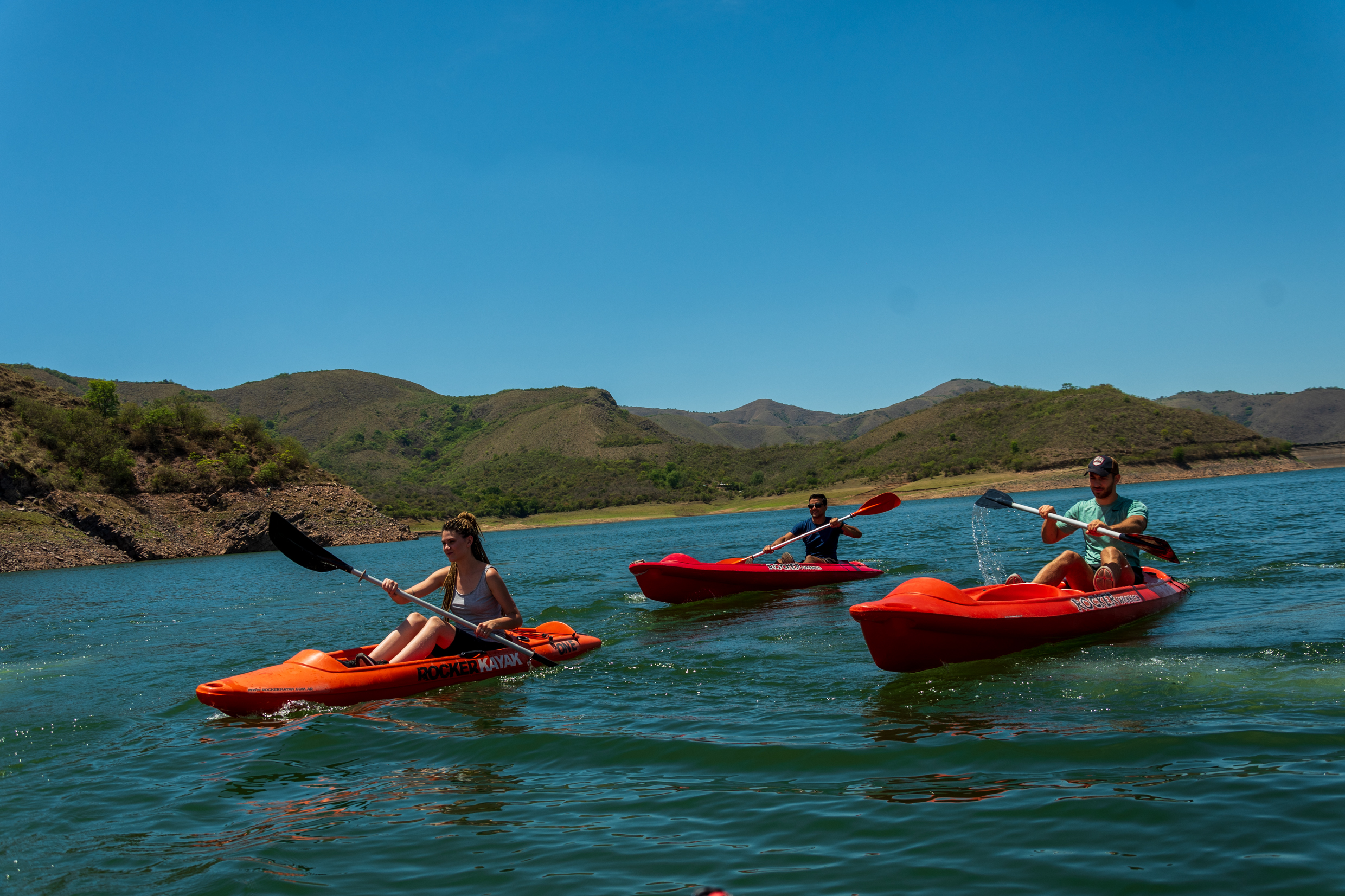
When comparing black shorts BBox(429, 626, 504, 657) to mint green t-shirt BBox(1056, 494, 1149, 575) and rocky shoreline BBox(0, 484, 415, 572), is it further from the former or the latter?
rocky shoreline BBox(0, 484, 415, 572)

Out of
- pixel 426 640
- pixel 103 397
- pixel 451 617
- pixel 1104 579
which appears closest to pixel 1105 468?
pixel 1104 579

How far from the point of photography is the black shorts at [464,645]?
8.86 m

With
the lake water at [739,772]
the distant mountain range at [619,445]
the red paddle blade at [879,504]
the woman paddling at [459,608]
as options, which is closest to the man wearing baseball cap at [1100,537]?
the lake water at [739,772]

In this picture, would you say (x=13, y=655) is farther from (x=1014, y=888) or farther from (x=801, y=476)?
(x=801, y=476)

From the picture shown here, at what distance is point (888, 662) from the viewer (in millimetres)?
7750

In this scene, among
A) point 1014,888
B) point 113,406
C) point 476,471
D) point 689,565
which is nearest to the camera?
point 1014,888

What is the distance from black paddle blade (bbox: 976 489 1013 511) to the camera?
10.1 m

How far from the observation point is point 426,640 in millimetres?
8688

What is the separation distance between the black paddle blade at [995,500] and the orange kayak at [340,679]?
592 cm

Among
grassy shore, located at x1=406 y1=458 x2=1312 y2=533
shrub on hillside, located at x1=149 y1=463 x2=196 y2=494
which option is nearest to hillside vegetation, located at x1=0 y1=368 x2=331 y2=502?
shrub on hillside, located at x1=149 y1=463 x2=196 y2=494

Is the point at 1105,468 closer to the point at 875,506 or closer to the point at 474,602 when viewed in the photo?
the point at 875,506

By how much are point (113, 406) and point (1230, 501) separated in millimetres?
76054

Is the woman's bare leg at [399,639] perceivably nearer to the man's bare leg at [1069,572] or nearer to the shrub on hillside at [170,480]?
the man's bare leg at [1069,572]

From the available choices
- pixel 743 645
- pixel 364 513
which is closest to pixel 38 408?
pixel 364 513
